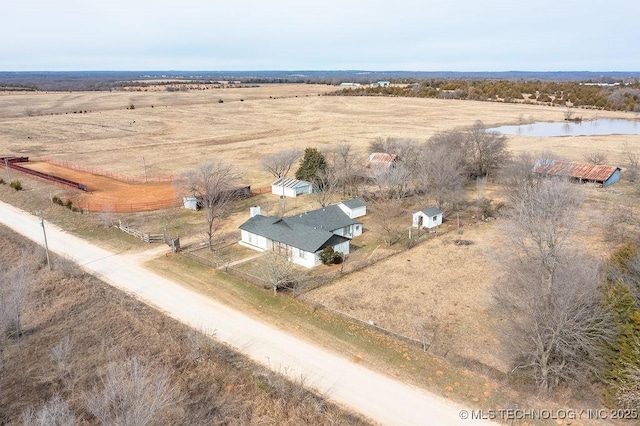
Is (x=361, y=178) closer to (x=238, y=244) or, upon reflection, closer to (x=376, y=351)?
(x=238, y=244)

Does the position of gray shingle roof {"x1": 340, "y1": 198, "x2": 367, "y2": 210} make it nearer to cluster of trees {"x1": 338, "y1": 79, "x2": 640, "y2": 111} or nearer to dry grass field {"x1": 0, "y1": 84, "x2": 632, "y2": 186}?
dry grass field {"x1": 0, "y1": 84, "x2": 632, "y2": 186}

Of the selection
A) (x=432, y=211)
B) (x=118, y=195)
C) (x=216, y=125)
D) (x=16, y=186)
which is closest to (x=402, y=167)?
(x=432, y=211)

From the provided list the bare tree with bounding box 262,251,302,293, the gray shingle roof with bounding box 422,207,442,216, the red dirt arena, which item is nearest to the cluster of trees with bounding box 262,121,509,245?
the gray shingle roof with bounding box 422,207,442,216

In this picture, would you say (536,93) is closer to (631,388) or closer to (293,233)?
(293,233)

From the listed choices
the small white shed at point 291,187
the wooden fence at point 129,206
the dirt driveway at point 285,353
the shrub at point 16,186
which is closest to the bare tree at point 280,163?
the small white shed at point 291,187

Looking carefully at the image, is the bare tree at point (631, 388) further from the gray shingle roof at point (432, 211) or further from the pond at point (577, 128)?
the pond at point (577, 128)

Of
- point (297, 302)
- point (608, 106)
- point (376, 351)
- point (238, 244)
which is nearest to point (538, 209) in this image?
point (376, 351)
